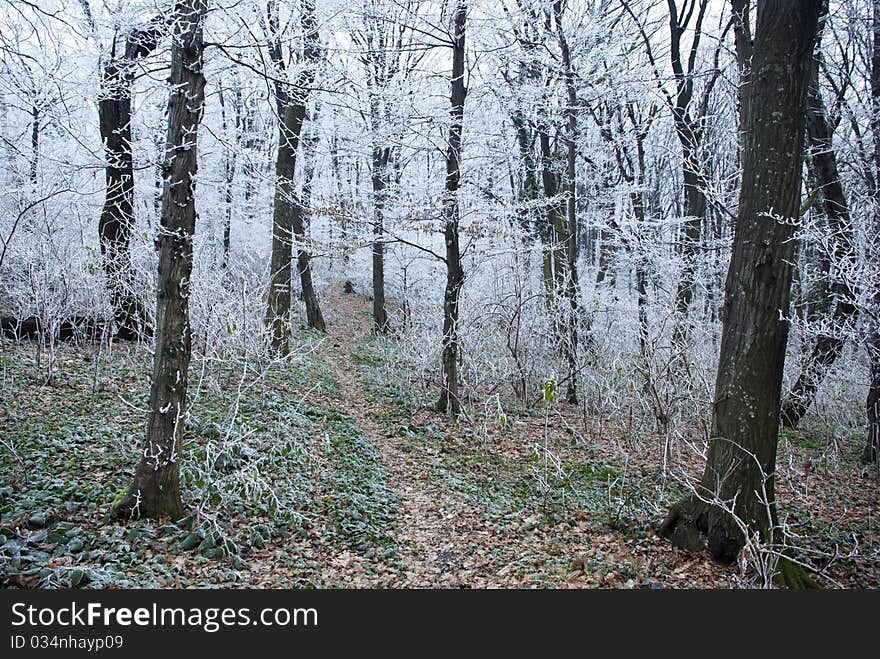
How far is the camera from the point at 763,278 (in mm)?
3891

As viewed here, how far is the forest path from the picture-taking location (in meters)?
4.01

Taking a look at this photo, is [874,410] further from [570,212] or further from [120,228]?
[120,228]

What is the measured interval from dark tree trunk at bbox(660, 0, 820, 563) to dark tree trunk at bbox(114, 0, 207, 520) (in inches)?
158

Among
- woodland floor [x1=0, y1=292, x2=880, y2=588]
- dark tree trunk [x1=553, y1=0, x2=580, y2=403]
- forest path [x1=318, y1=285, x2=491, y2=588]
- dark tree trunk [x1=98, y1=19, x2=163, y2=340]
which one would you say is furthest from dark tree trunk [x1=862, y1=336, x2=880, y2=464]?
dark tree trunk [x1=98, y1=19, x2=163, y2=340]

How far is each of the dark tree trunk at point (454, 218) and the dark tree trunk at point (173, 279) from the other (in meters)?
4.16

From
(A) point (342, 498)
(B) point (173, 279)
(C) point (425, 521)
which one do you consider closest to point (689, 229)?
(C) point (425, 521)

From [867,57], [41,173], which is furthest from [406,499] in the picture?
[867,57]

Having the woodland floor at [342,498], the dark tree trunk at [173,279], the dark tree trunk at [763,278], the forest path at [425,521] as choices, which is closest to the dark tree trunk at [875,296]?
the woodland floor at [342,498]

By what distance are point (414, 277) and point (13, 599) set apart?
1802 cm

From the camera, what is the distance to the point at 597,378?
26.5 ft

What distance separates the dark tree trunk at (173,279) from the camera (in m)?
3.84

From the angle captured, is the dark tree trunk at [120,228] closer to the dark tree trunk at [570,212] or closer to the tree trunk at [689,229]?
the dark tree trunk at [570,212]

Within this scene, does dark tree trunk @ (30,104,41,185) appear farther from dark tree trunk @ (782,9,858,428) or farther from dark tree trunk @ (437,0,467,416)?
dark tree trunk @ (782,9,858,428)

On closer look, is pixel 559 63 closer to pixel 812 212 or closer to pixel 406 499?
pixel 812 212
